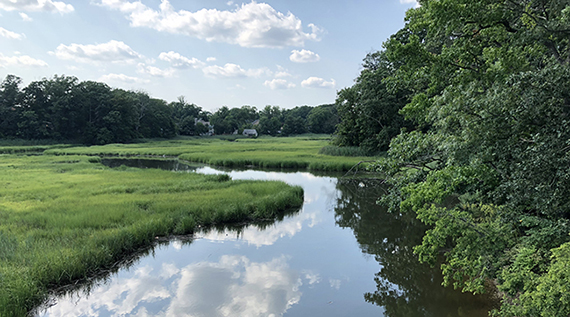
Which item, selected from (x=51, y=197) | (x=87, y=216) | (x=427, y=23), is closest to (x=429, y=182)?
(x=427, y=23)

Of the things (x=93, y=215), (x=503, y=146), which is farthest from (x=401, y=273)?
(x=93, y=215)

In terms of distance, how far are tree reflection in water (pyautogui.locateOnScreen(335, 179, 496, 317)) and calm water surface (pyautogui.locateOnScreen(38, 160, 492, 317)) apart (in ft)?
0.08

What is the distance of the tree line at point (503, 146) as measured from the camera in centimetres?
545

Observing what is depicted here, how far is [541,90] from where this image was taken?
18.1 ft

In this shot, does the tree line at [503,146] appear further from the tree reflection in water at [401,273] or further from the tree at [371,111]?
the tree at [371,111]

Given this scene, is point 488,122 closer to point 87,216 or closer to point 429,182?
point 429,182

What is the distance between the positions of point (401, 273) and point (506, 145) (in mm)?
4994

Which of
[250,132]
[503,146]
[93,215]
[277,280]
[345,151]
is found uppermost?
[503,146]

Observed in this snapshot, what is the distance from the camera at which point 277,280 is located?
929 cm

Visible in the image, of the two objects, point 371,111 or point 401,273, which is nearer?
point 401,273

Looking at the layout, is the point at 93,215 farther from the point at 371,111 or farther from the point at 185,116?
the point at 185,116

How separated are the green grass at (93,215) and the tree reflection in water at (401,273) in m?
3.65

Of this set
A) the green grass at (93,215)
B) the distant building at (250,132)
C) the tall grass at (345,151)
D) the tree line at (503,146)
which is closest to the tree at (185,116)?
the distant building at (250,132)

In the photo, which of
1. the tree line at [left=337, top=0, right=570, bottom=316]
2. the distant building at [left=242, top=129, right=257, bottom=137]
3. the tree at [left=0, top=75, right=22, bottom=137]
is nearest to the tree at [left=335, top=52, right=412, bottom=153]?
the tree line at [left=337, top=0, right=570, bottom=316]
